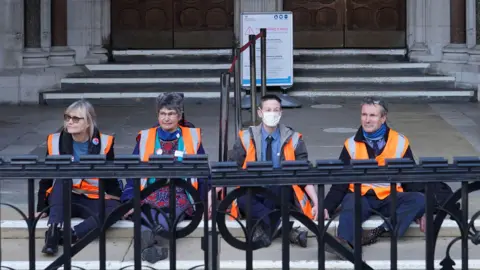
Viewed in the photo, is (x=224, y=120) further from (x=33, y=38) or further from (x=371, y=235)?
(x=33, y=38)

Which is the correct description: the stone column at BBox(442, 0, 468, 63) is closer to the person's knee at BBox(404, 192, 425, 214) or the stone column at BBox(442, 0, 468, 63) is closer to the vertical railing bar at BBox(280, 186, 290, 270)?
the person's knee at BBox(404, 192, 425, 214)

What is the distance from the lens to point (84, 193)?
24.0 feet

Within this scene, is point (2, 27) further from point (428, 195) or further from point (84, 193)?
point (428, 195)

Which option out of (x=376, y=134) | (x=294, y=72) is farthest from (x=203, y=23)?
(x=376, y=134)

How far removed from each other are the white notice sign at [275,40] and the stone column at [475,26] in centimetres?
292

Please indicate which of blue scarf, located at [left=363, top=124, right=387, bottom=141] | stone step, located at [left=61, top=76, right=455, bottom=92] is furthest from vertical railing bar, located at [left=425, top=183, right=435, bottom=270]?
stone step, located at [left=61, top=76, right=455, bottom=92]

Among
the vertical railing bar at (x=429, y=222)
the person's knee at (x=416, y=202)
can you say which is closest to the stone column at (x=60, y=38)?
the person's knee at (x=416, y=202)

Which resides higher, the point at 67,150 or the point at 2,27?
the point at 2,27

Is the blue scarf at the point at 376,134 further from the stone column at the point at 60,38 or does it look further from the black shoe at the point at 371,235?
the stone column at the point at 60,38

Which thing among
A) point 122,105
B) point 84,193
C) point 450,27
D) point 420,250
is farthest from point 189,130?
point 450,27

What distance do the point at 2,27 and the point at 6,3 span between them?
1.21ft

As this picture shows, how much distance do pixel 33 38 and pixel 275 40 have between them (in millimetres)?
3822

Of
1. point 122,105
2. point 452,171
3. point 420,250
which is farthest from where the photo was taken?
point 122,105

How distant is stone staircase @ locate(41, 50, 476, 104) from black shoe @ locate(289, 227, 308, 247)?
759 centimetres
